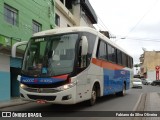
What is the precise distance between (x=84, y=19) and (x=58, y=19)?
13.6m

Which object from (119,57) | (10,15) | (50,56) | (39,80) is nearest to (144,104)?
(119,57)

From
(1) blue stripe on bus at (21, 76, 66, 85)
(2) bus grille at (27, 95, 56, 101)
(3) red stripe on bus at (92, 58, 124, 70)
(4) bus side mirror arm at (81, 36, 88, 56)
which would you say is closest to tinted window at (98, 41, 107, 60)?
(3) red stripe on bus at (92, 58, 124, 70)

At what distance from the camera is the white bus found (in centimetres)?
1169

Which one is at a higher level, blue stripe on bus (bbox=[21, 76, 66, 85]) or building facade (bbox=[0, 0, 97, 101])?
building facade (bbox=[0, 0, 97, 101])

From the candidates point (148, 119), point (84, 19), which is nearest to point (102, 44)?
point (148, 119)

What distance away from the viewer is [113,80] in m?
18.2

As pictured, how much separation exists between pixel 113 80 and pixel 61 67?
6937 millimetres

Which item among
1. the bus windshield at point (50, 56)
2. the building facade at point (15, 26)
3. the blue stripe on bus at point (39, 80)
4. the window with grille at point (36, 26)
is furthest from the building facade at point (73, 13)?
the blue stripe on bus at point (39, 80)

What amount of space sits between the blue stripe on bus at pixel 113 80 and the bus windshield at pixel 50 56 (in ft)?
13.5

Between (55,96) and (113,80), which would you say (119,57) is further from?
(55,96)

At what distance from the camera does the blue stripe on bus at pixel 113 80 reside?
16484mm

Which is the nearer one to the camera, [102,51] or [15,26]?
[102,51]

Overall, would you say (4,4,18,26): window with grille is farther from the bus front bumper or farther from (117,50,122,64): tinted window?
the bus front bumper

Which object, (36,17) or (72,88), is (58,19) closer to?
(36,17)
